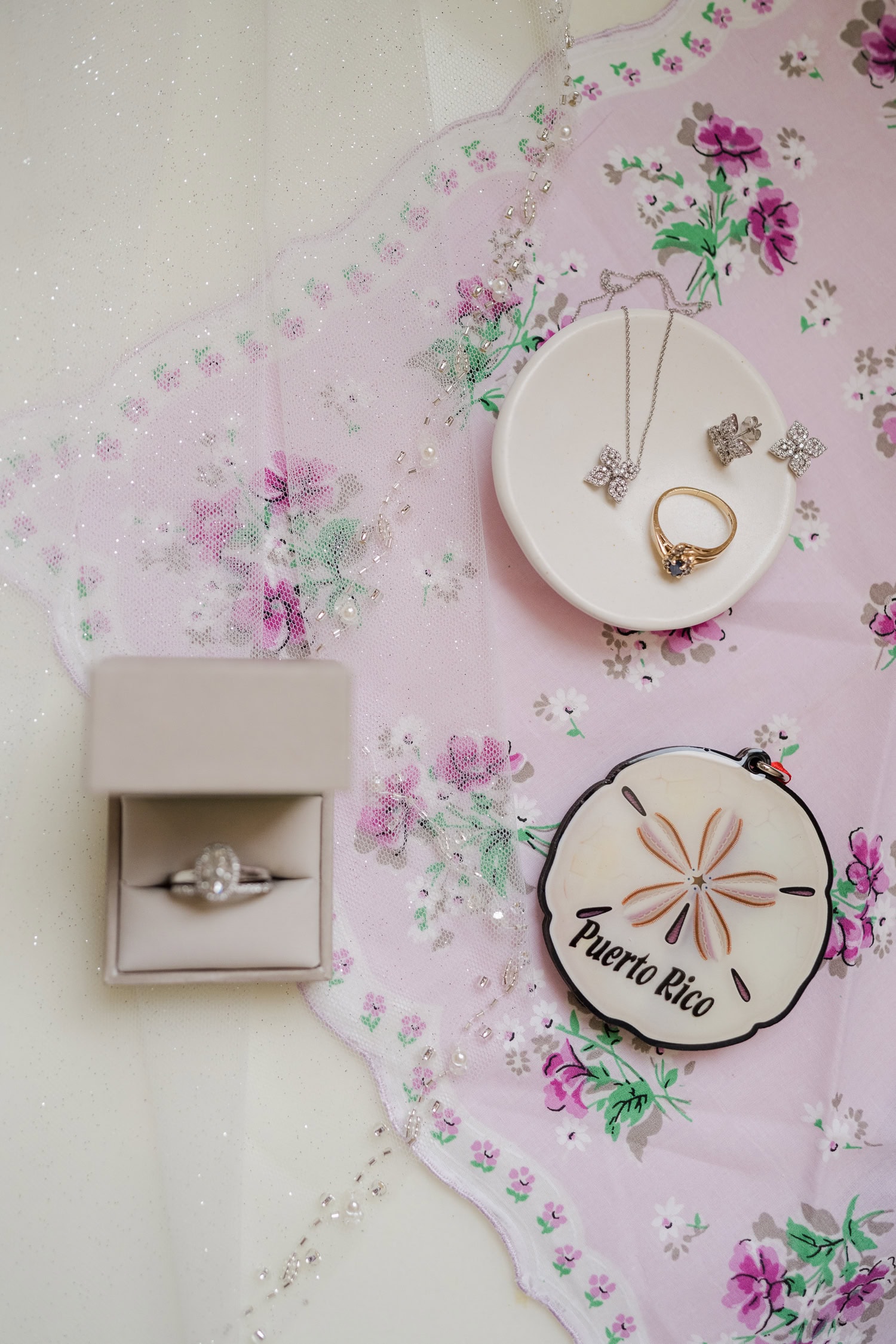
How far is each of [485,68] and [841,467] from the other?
497 mm

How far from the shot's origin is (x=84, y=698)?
0.81 meters

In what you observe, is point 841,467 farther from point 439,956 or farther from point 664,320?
point 439,956

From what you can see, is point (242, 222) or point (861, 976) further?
point (861, 976)

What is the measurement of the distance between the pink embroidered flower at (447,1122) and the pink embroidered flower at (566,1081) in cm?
8

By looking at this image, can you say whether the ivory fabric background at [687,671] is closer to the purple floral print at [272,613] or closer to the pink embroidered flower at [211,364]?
the purple floral print at [272,613]

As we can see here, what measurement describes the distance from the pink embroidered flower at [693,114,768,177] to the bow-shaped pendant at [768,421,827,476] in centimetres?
26

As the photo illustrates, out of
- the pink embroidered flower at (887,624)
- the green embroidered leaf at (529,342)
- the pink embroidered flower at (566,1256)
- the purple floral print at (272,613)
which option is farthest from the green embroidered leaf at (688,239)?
the pink embroidered flower at (566,1256)

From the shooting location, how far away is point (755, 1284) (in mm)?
947

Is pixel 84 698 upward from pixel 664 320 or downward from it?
downward

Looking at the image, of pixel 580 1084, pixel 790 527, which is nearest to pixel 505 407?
pixel 790 527

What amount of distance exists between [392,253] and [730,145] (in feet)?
1.22

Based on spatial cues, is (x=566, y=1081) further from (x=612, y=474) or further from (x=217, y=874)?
(x=612, y=474)

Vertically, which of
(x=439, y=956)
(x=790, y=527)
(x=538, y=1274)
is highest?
(x=790, y=527)

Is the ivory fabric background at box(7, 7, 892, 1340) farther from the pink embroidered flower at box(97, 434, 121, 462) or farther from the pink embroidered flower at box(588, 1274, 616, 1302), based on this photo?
the pink embroidered flower at box(97, 434, 121, 462)
